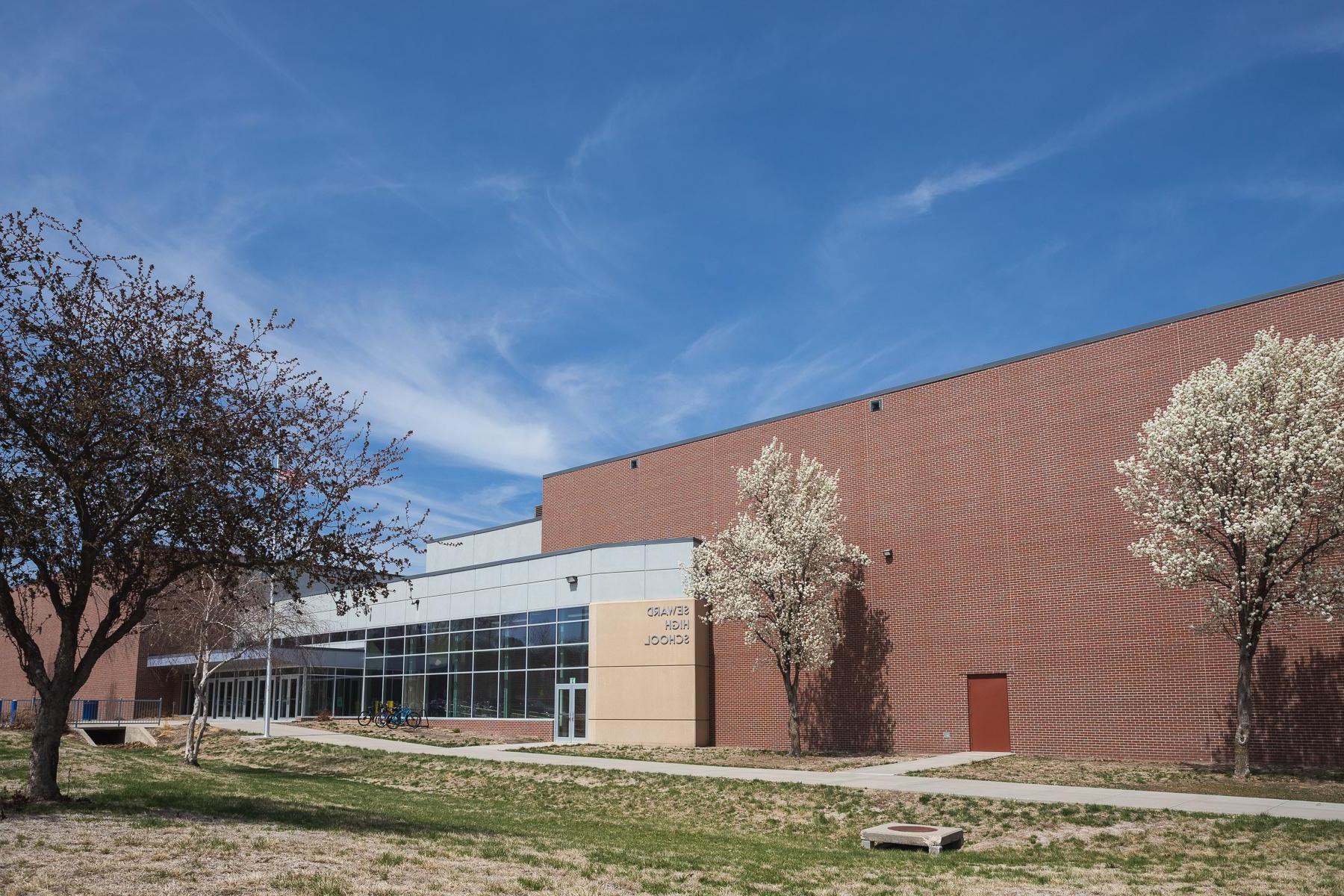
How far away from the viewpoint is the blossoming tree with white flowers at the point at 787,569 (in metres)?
31.5

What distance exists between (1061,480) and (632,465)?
17861 mm

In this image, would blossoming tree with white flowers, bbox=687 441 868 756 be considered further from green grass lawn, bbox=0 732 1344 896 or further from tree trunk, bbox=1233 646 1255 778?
tree trunk, bbox=1233 646 1255 778

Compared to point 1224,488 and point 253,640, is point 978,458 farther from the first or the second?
point 253,640

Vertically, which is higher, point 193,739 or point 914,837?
point 914,837

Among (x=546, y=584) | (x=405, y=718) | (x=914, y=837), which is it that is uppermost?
(x=546, y=584)

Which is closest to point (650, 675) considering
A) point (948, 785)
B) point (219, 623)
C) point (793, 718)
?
point (793, 718)

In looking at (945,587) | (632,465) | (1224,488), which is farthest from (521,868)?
(632,465)

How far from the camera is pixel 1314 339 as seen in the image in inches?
991

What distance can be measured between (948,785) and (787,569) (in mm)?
10637

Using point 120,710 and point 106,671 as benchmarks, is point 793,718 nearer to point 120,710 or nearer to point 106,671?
point 120,710

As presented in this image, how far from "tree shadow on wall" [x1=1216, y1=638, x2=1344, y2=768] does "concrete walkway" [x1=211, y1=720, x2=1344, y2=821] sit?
5.75 metres

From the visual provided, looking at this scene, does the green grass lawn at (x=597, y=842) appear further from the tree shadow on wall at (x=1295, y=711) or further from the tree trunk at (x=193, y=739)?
the tree shadow on wall at (x=1295, y=711)

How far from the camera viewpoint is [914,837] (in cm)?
1584

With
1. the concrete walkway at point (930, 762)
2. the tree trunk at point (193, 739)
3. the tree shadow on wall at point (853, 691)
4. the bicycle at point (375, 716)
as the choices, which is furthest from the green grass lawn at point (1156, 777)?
the bicycle at point (375, 716)
